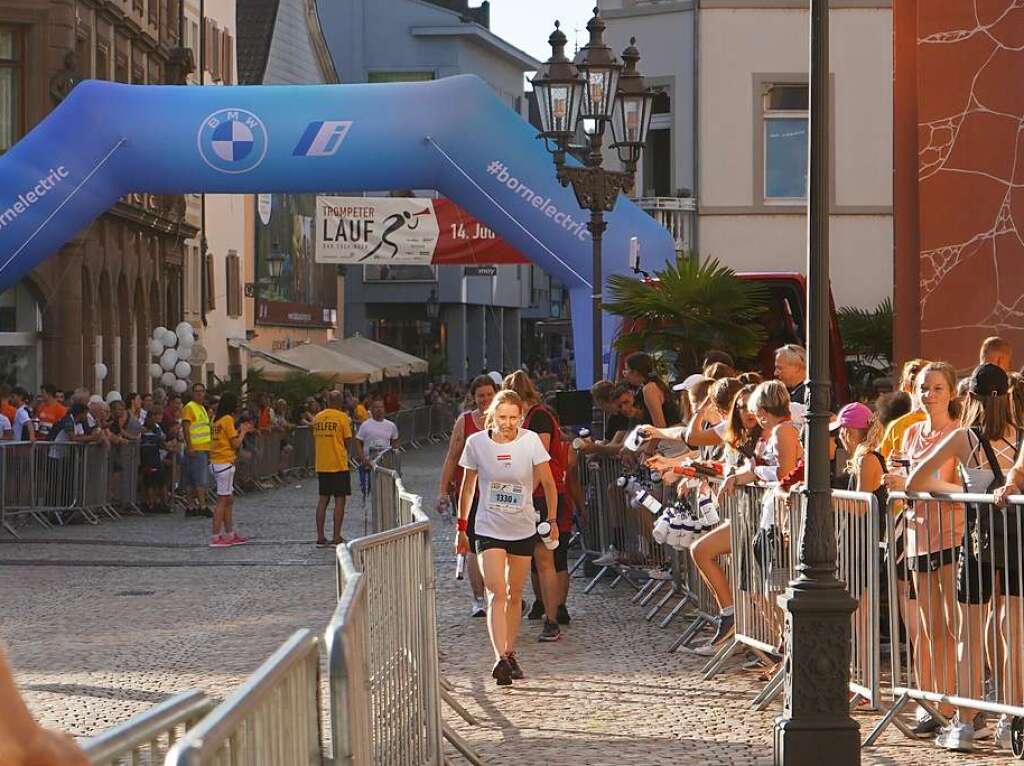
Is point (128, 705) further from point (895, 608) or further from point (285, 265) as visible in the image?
Answer: point (285, 265)

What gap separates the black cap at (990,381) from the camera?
31.2 feet

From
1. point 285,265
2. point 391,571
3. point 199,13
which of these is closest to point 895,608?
point 391,571

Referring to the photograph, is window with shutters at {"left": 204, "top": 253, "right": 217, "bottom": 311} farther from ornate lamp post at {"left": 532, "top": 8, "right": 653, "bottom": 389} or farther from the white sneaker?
the white sneaker

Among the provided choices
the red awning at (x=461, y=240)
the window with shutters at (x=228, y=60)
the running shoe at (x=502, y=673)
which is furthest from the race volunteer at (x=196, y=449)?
the window with shutters at (x=228, y=60)

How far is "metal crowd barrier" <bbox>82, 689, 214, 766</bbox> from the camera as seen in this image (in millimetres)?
3936

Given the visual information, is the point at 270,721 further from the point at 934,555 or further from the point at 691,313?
the point at 691,313

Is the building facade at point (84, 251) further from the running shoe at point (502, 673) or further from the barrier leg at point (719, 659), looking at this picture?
the barrier leg at point (719, 659)

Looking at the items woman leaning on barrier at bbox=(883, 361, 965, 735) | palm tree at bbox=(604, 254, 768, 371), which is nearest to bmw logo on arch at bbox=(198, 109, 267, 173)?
palm tree at bbox=(604, 254, 768, 371)

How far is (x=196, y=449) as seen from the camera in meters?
28.4

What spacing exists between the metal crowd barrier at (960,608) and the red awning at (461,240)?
57.5 ft

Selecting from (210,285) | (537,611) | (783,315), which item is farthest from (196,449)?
(210,285)

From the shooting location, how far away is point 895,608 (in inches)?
388

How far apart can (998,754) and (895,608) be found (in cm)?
85

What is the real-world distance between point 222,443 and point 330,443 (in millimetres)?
1681
